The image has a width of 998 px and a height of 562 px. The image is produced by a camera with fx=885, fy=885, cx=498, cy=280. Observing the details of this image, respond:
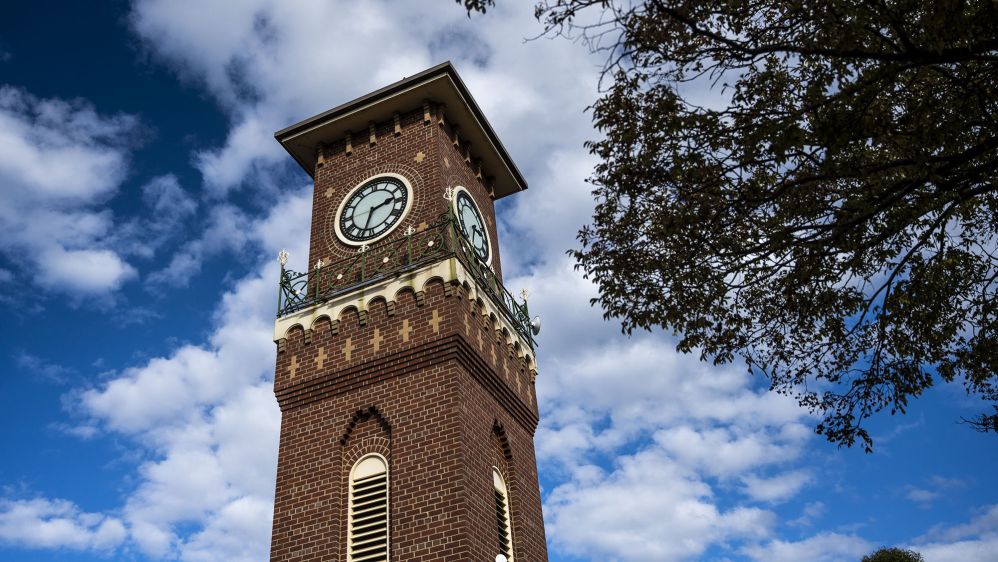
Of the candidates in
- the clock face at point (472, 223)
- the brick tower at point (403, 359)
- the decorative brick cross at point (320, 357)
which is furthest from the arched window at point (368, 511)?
the clock face at point (472, 223)

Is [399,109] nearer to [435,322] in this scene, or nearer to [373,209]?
[373,209]

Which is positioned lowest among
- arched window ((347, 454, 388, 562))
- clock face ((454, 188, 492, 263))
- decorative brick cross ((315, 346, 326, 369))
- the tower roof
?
arched window ((347, 454, 388, 562))

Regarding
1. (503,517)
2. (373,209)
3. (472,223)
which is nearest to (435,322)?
(503,517)

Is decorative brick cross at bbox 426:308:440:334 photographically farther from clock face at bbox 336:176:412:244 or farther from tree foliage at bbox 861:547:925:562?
tree foliage at bbox 861:547:925:562

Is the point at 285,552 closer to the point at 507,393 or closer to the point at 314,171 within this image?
the point at 507,393

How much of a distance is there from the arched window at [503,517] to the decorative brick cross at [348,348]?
4713mm

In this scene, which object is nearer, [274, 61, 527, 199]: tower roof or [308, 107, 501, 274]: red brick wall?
[308, 107, 501, 274]: red brick wall

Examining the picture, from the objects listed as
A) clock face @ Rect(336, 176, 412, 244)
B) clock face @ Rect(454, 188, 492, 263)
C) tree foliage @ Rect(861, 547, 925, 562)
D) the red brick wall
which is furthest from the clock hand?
tree foliage @ Rect(861, 547, 925, 562)

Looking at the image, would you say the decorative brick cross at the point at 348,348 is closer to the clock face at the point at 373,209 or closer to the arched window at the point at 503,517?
the clock face at the point at 373,209

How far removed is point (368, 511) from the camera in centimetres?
2033

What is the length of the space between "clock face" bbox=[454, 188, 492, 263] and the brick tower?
71 mm

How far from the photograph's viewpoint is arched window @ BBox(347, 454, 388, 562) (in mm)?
19703

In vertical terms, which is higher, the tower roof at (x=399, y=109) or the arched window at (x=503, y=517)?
the tower roof at (x=399, y=109)

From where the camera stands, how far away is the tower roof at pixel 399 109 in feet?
89.0
